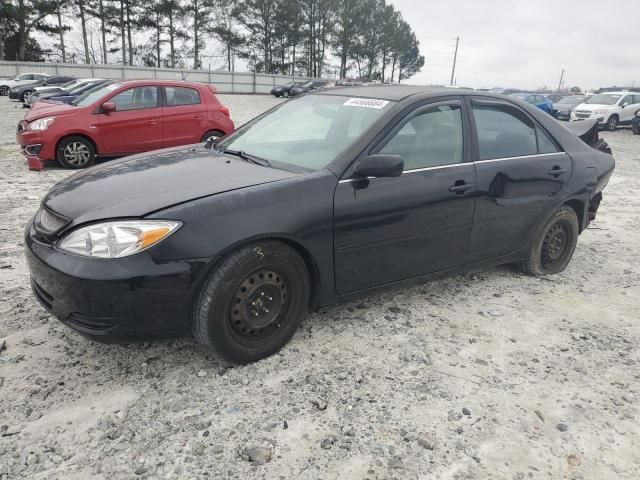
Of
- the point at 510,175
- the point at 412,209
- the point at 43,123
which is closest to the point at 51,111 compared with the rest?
the point at 43,123

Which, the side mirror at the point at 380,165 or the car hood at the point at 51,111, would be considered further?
the car hood at the point at 51,111

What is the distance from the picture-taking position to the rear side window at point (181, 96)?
9039 mm

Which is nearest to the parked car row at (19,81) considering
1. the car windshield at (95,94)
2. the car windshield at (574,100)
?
the car windshield at (95,94)

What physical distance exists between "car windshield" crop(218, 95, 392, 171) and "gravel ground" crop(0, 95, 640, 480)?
113 centimetres

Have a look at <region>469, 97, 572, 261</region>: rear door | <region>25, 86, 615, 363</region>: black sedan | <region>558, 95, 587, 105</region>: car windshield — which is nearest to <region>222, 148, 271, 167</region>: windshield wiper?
<region>25, 86, 615, 363</region>: black sedan

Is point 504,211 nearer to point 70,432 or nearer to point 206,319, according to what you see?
point 206,319

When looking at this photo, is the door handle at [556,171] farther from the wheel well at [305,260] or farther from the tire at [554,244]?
the wheel well at [305,260]

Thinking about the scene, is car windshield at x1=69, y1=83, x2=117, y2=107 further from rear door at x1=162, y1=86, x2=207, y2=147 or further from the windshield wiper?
the windshield wiper

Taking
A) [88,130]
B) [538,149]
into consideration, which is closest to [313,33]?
[88,130]

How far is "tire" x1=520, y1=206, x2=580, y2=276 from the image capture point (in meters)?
4.26

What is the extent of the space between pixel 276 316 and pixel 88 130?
686 cm

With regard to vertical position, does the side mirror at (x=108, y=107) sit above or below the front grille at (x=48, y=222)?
above

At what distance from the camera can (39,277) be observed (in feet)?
8.63

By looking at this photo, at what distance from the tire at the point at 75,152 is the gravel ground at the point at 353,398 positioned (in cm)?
505
